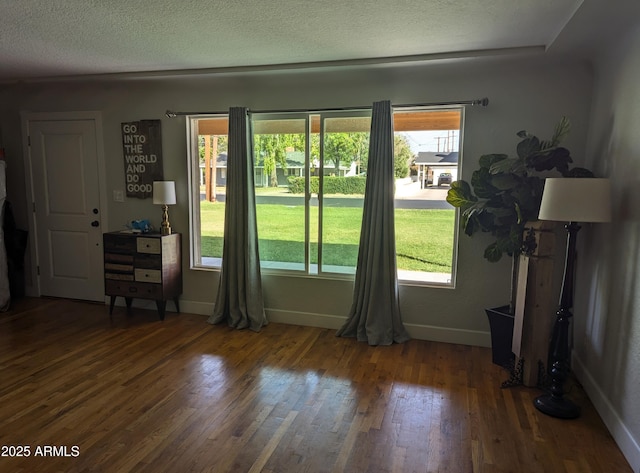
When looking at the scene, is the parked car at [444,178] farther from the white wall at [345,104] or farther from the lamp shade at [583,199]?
the lamp shade at [583,199]

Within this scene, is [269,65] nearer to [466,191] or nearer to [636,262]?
[466,191]

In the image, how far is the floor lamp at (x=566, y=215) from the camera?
2.26 m

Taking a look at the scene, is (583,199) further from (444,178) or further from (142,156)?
(142,156)

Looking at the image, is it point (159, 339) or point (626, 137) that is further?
point (159, 339)

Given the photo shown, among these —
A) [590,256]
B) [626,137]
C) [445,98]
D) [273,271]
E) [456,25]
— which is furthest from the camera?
[273,271]

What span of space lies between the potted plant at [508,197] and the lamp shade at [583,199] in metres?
0.53

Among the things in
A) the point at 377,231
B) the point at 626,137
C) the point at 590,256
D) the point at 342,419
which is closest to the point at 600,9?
the point at 626,137

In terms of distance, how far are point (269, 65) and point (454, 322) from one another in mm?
2761

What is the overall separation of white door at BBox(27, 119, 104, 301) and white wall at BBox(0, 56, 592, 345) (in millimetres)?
208

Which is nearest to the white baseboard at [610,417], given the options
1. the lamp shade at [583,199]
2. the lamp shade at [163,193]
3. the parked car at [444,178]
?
the lamp shade at [583,199]

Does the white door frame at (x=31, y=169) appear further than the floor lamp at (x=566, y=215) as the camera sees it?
Yes

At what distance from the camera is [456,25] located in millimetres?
2586

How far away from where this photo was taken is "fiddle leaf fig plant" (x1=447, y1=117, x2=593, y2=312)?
2820mm

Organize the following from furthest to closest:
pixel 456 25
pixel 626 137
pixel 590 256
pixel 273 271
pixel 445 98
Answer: pixel 273 271
pixel 445 98
pixel 590 256
pixel 456 25
pixel 626 137
